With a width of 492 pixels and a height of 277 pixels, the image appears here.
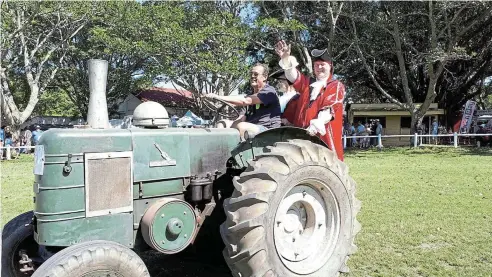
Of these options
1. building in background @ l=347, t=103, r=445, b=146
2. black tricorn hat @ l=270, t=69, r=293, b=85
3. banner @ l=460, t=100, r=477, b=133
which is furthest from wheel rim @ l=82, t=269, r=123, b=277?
building in background @ l=347, t=103, r=445, b=146

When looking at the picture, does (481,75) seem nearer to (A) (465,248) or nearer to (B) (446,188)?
(B) (446,188)

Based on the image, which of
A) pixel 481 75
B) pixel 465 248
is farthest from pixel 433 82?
pixel 465 248

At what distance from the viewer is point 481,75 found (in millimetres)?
31703

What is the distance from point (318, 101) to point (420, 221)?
10.2 ft

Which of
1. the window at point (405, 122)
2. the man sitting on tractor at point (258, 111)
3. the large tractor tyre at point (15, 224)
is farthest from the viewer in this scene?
the window at point (405, 122)

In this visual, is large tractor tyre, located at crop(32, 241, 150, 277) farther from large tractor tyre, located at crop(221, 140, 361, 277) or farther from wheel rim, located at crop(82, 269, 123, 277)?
large tractor tyre, located at crop(221, 140, 361, 277)

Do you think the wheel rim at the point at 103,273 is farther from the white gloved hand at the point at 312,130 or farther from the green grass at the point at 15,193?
the green grass at the point at 15,193

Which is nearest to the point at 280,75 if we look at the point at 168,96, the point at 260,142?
the point at 260,142

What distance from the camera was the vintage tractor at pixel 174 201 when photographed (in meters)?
3.27

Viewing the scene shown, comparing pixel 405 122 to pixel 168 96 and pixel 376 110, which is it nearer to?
pixel 376 110

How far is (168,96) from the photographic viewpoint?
41781 millimetres

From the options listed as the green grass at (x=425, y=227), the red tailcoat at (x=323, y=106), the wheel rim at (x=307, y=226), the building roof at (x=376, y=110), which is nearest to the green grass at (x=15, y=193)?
Answer: the red tailcoat at (x=323, y=106)

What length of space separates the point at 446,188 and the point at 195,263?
6.83m

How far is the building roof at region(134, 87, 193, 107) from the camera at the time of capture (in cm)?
3847
